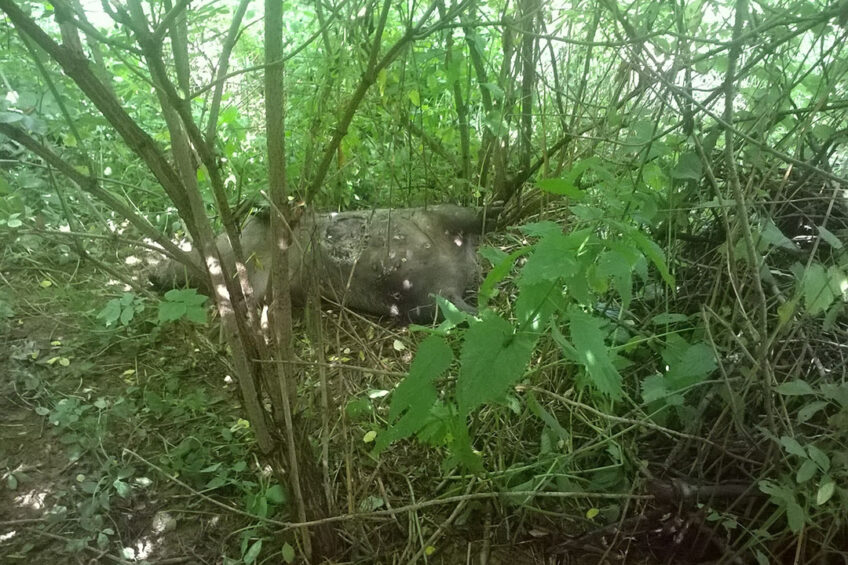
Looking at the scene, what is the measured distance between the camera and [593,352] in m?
0.94

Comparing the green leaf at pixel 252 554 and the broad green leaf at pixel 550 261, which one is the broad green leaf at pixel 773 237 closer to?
the broad green leaf at pixel 550 261

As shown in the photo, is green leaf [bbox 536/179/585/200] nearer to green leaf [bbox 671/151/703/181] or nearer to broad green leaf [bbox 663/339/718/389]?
green leaf [bbox 671/151/703/181]

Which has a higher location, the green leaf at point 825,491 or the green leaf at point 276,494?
the green leaf at point 825,491


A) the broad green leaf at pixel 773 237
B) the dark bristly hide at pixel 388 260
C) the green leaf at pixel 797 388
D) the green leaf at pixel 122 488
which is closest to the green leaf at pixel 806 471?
the green leaf at pixel 797 388

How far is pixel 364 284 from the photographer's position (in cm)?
199

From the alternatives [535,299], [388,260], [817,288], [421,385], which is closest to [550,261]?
[535,299]

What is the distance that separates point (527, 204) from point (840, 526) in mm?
1452

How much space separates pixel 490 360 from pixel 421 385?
0.44 feet

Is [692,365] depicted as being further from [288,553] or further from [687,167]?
[288,553]

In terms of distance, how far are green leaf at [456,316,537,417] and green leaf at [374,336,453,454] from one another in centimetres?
5

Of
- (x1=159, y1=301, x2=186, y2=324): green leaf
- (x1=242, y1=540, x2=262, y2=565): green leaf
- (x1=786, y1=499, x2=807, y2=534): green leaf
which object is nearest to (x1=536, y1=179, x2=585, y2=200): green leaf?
(x1=786, y1=499, x2=807, y2=534): green leaf

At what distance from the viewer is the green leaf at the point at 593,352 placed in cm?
94

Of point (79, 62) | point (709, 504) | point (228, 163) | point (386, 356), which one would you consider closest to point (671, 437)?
point (709, 504)

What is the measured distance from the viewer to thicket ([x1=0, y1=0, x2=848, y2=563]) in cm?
100
